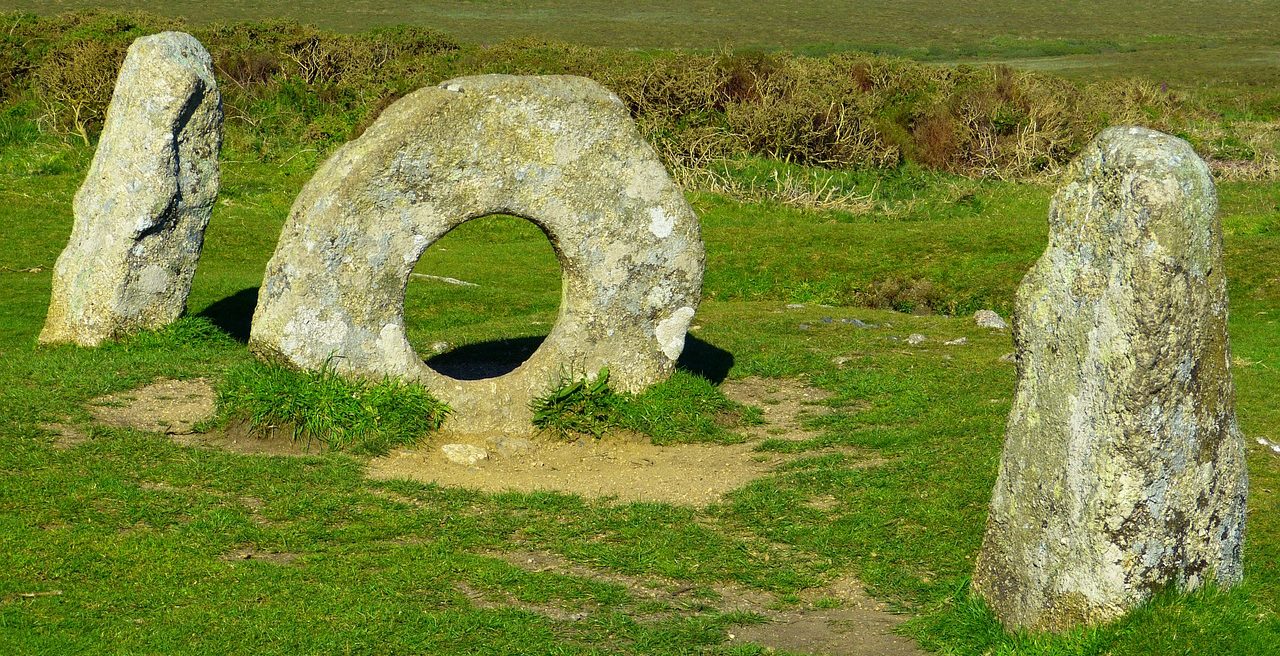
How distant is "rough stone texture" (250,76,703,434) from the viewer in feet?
39.1

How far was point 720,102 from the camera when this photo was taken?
32312mm

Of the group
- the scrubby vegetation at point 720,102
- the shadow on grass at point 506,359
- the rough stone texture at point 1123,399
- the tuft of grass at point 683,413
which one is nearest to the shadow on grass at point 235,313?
the shadow on grass at point 506,359

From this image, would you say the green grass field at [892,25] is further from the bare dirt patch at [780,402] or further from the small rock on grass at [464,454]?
the small rock on grass at [464,454]

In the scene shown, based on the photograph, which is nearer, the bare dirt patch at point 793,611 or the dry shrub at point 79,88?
the bare dirt patch at point 793,611

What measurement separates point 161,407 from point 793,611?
7474mm

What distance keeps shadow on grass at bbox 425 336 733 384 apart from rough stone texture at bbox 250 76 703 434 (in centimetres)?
190

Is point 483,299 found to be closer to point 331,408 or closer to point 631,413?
point 631,413

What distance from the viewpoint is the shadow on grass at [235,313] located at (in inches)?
689

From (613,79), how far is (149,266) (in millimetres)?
18651

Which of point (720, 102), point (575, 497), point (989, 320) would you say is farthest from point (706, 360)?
point (720, 102)

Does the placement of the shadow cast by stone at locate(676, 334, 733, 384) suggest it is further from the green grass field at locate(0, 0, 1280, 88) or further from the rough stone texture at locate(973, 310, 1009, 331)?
the green grass field at locate(0, 0, 1280, 88)

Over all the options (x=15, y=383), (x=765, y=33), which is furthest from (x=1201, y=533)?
(x=765, y=33)

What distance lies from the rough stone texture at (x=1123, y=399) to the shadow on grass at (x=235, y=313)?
11.9m

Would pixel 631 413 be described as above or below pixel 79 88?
below
